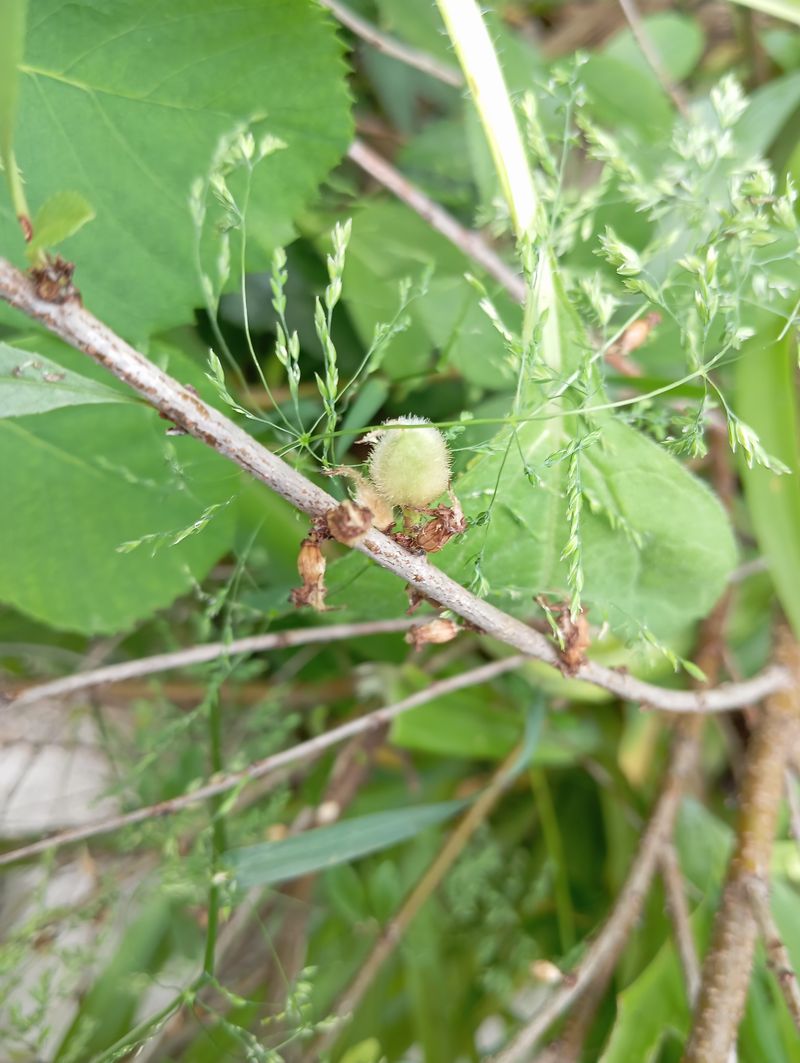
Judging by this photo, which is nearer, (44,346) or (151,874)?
(44,346)

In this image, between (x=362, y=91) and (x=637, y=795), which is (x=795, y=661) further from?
(x=362, y=91)

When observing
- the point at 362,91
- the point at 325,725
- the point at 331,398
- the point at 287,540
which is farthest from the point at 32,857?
the point at 362,91

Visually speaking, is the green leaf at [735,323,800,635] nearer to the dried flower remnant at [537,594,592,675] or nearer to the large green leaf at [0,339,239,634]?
the dried flower remnant at [537,594,592,675]

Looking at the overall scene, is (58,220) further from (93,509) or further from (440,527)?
(93,509)

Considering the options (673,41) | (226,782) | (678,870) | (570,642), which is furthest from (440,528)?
(673,41)

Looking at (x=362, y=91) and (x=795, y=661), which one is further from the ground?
(x=362, y=91)

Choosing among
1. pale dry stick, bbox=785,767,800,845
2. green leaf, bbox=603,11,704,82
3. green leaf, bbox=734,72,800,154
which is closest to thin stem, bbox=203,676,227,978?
pale dry stick, bbox=785,767,800,845
